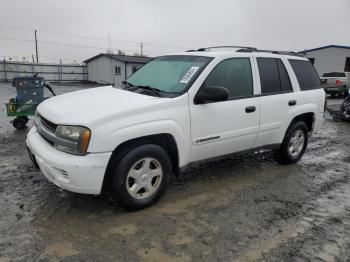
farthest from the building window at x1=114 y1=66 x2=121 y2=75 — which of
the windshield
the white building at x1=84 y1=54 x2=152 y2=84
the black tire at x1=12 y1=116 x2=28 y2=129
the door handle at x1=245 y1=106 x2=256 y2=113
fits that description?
the door handle at x1=245 y1=106 x2=256 y2=113

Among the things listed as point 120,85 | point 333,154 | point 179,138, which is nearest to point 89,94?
point 120,85

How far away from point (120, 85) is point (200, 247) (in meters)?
2.72

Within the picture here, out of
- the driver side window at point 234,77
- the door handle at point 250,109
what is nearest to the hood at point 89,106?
the driver side window at point 234,77

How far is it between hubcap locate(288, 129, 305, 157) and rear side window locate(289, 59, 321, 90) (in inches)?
31.0

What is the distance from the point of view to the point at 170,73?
455 centimetres

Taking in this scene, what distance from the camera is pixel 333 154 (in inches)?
267

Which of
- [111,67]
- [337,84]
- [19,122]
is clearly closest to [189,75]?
[19,122]

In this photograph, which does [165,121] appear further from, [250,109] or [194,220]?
[250,109]

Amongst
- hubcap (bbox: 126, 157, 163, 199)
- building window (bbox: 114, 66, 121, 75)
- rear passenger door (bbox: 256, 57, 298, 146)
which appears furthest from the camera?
building window (bbox: 114, 66, 121, 75)

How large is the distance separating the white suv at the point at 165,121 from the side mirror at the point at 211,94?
0.01 meters

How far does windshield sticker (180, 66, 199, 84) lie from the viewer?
420cm

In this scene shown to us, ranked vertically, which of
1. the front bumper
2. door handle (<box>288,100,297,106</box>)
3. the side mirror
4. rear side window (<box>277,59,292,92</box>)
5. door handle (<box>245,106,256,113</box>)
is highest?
rear side window (<box>277,59,292,92</box>)

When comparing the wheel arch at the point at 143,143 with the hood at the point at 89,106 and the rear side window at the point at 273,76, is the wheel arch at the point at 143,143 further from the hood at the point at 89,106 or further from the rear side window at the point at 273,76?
the rear side window at the point at 273,76

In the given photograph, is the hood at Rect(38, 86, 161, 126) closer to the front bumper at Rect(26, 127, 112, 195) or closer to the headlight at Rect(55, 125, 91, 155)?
the headlight at Rect(55, 125, 91, 155)
